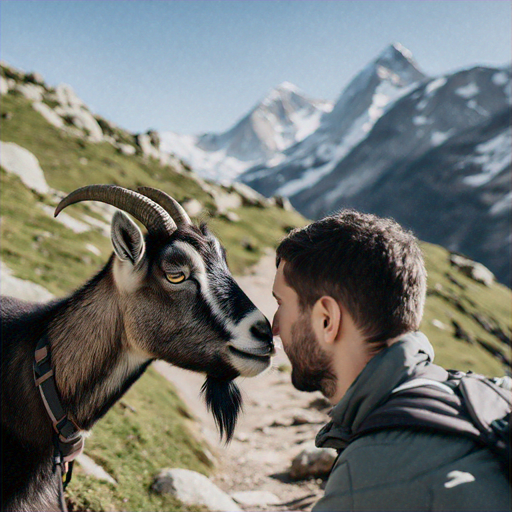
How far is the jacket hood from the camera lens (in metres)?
2.20

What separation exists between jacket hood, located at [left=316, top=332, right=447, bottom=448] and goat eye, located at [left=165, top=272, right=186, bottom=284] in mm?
2099

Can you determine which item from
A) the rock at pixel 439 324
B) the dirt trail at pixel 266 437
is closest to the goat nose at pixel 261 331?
the dirt trail at pixel 266 437

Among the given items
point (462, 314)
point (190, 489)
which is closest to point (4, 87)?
point (462, 314)

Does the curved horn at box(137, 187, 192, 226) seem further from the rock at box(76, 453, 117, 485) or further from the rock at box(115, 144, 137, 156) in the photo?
the rock at box(115, 144, 137, 156)

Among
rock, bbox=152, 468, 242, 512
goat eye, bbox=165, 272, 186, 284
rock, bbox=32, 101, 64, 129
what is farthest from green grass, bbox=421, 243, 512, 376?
rock, bbox=32, 101, 64, 129

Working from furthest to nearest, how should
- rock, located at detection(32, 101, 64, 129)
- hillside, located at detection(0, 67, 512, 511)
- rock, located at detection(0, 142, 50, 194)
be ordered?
rock, located at detection(32, 101, 64, 129) → rock, located at detection(0, 142, 50, 194) → hillside, located at detection(0, 67, 512, 511)

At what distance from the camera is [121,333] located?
13.8 ft

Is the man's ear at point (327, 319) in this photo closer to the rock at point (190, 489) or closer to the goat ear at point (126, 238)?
the goat ear at point (126, 238)

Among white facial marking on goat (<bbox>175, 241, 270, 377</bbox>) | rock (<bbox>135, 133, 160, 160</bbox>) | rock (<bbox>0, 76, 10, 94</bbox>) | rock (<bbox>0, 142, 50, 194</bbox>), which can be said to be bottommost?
rock (<bbox>135, 133, 160, 160</bbox>)

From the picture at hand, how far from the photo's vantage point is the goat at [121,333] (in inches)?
156

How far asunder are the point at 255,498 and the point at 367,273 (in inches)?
292

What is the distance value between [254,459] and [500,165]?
5601 inches

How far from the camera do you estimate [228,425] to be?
15.3 ft

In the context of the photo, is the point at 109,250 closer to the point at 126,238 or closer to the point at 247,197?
the point at 126,238
